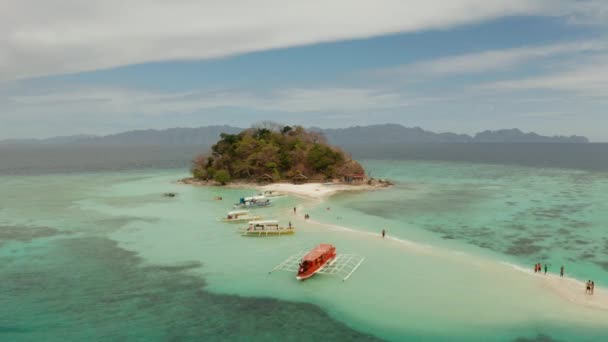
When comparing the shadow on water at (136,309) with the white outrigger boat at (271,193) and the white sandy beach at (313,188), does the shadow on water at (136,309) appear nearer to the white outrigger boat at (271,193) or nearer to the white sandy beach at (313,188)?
the white outrigger boat at (271,193)

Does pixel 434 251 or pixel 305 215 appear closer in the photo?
pixel 434 251

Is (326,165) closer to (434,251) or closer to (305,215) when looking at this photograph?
(305,215)

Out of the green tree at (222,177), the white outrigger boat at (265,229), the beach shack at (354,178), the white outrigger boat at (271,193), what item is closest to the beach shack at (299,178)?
the beach shack at (354,178)

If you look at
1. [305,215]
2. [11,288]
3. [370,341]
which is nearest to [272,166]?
[305,215]

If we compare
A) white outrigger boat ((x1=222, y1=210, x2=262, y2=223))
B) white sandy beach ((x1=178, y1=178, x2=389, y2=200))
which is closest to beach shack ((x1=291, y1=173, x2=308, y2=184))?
white sandy beach ((x1=178, y1=178, x2=389, y2=200))

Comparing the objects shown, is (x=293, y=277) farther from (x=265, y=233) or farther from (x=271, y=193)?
(x=271, y=193)

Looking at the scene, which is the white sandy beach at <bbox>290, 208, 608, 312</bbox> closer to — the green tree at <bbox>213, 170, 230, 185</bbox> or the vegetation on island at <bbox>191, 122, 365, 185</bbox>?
the vegetation on island at <bbox>191, 122, 365, 185</bbox>

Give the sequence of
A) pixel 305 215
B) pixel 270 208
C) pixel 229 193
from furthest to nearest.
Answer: pixel 229 193
pixel 270 208
pixel 305 215
